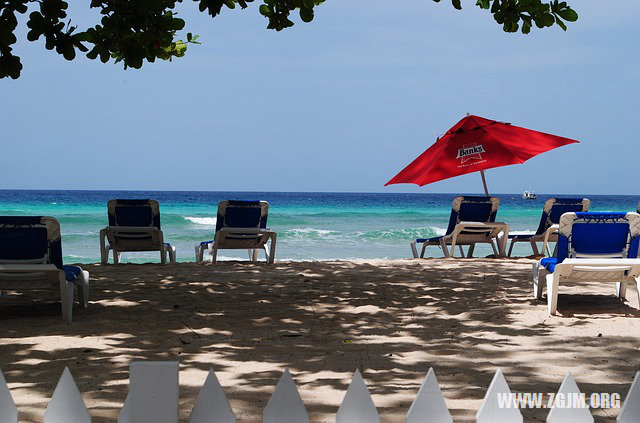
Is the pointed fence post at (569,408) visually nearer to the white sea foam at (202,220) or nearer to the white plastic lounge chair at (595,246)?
the white plastic lounge chair at (595,246)

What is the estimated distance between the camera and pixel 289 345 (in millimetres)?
4707

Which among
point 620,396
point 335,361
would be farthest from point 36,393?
point 620,396

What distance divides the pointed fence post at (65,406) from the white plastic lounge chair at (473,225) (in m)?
8.90

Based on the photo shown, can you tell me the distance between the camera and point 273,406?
6.14 ft

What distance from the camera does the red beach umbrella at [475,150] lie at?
31.3 feet

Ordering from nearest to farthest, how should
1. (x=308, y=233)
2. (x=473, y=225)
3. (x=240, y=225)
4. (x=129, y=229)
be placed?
(x=129, y=229), (x=240, y=225), (x=473, y=225), (x=308, y=233)

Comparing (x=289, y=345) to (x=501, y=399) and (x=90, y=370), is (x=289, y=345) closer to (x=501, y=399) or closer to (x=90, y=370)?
(x=90, y=370)

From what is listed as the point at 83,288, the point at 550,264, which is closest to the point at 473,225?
the point at 550,264

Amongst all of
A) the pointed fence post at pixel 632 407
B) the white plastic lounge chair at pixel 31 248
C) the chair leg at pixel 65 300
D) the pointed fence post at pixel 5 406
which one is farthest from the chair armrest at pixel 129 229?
the pointed fence post at pixel 632 407

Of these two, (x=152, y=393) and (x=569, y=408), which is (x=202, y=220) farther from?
(x=569, y=408)

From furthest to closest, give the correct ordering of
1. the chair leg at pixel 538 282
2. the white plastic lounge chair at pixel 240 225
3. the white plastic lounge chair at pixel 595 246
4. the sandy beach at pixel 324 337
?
the white plastic lounge chair at pixel 240 225 < the chair leg at pixel 538 282 < the white plastic lounge chair at pixel 595 246 < the sandy beach at pixel 324 337

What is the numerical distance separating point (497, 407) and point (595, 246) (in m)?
4.43

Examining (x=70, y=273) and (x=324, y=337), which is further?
(x=70, y=273)

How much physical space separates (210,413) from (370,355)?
263 cm
